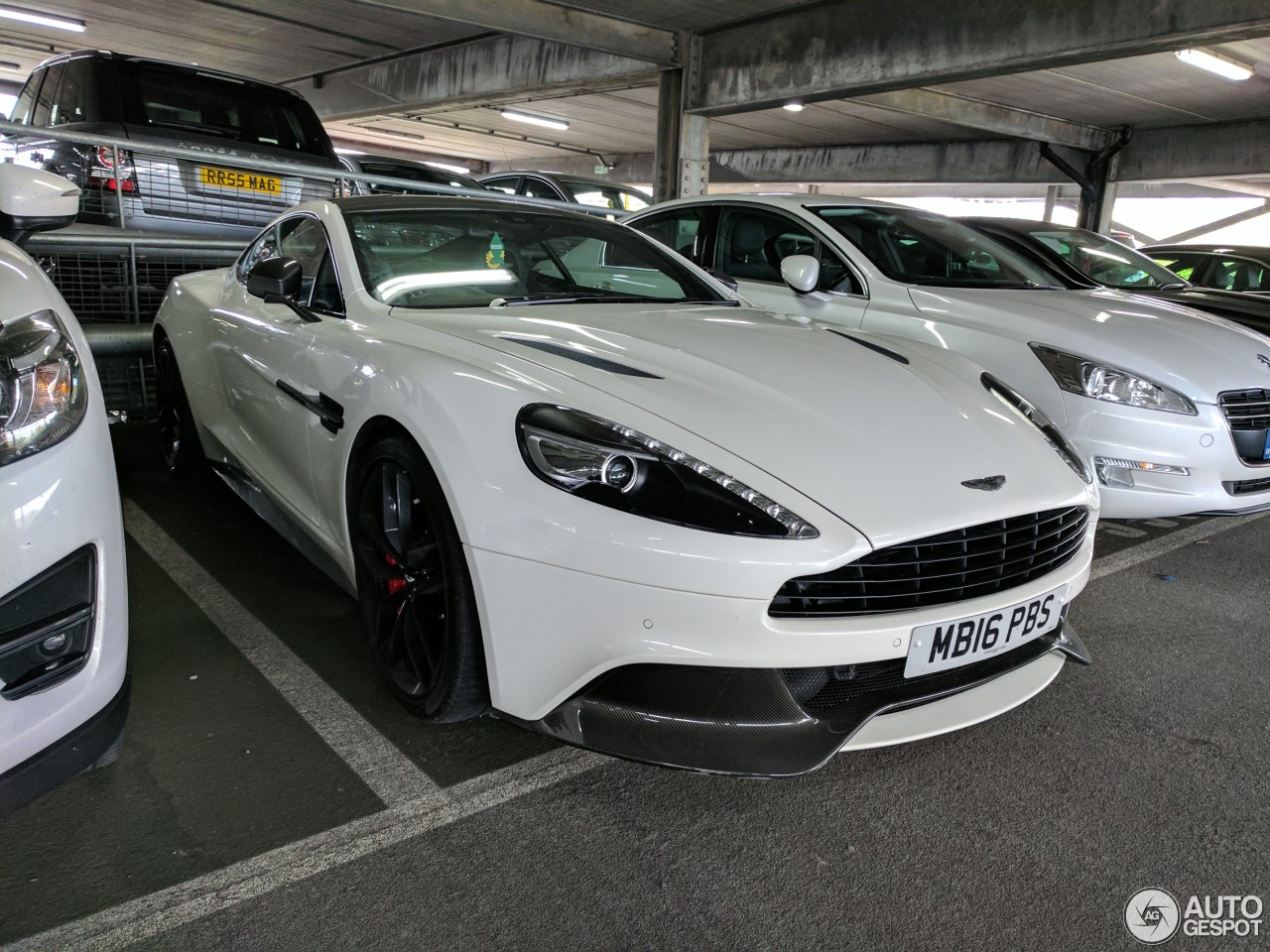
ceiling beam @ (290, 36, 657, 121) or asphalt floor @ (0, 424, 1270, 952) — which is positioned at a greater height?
ceiling beam @ (290, 36, 657, 121)

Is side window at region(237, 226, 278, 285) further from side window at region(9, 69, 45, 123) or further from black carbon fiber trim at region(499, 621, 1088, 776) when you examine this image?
side window at region(9, 69, 45, 123)

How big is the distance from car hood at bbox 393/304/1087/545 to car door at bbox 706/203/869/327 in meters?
1.80

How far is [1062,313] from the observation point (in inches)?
156

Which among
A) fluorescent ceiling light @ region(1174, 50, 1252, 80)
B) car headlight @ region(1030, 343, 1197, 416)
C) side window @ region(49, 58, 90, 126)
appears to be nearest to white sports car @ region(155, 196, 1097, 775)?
car headlight @ region(1030, 343, 1197, 416)

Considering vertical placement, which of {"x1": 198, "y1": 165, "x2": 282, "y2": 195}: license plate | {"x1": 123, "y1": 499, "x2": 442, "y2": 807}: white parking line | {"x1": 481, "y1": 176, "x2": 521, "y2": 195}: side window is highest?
{"x1": 481, "y1": 176, "x2": 521, "y2": 195}: side window

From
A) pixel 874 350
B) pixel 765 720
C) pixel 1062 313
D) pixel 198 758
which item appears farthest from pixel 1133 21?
pixel 198 758

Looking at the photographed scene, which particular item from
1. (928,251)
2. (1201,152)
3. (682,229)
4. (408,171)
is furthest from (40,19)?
(1201,152)

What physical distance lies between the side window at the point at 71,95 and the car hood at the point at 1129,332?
17.7 ft

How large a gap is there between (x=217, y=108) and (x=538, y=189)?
5696 mm

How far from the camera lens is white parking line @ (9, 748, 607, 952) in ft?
5.25

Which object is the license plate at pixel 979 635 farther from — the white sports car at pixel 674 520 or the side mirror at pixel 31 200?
the side mirror at pixel 31 200

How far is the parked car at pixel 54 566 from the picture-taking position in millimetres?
1351

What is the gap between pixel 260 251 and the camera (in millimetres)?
3615

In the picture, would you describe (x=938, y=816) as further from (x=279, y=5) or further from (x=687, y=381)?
(x=279, y=5)
